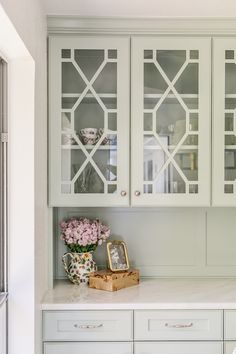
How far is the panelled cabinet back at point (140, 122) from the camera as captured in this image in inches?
99.7

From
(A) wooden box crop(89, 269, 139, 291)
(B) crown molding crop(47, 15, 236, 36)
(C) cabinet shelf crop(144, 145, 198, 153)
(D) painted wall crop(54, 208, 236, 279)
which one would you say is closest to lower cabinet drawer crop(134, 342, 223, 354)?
(A) wooden box crop(89, 269, 139, 291)

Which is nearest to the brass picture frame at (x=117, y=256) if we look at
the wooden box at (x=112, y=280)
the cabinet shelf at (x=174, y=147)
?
the wooden box at (x=112, y=280)

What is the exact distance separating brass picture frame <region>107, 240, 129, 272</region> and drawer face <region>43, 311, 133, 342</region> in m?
0.37

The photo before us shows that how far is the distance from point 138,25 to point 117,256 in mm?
1362

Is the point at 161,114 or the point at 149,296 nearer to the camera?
the point at 149,296

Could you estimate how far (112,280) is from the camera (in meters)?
2.53

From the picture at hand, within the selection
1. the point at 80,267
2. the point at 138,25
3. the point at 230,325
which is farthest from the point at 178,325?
the point at 138,25

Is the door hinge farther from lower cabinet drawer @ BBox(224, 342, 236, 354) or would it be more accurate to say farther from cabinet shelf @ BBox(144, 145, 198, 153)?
lower cabinet drawer @ BBox(224, 342, 236, 354)

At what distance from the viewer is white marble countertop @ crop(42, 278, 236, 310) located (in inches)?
90.5

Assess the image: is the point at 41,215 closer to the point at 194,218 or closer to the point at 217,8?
the point at 194,218

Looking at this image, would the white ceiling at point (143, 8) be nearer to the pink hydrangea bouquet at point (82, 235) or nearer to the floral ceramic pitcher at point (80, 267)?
the pink hydrangea bouquet at point (82, 235)

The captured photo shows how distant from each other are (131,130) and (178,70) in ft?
1.45

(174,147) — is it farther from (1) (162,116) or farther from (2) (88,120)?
(2) (88,120)

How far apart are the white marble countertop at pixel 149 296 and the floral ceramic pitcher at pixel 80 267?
5 cm
